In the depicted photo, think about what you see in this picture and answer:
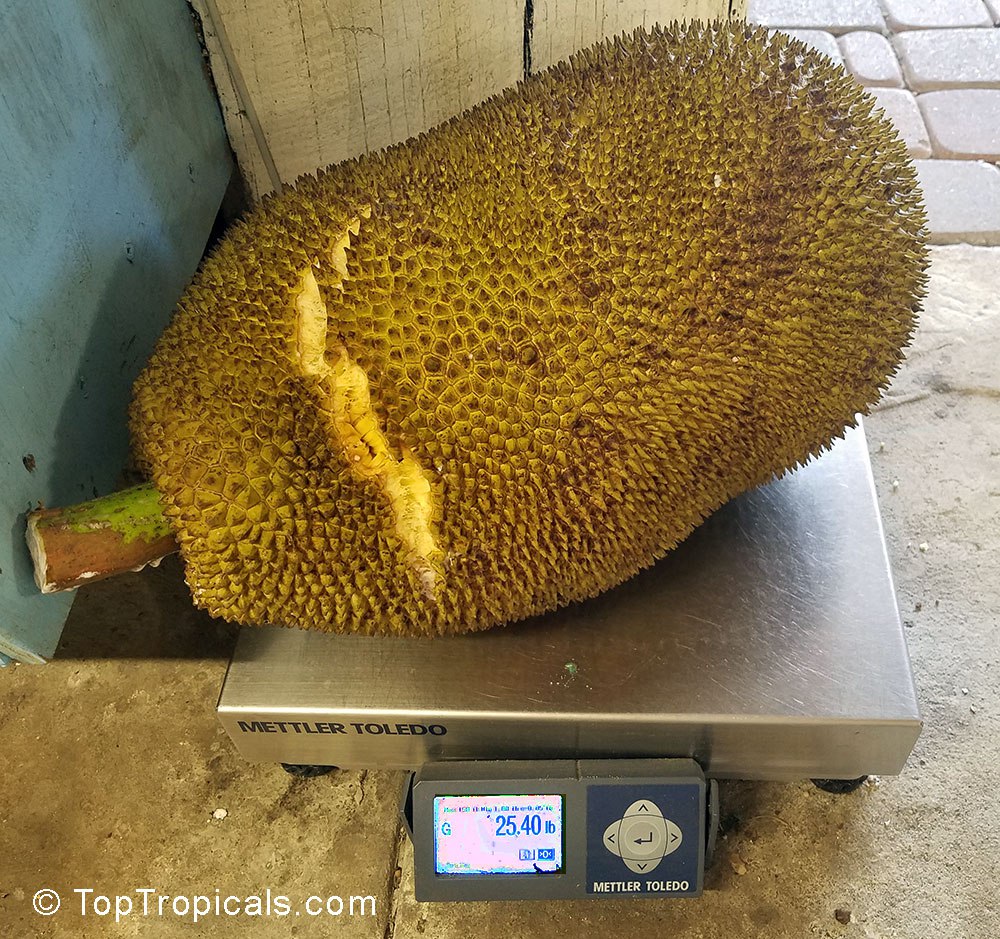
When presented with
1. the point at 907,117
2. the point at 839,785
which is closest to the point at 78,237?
the point at 839,785

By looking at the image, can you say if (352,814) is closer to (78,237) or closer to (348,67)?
(78,237)

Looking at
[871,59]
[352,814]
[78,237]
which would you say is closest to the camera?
[78,237]

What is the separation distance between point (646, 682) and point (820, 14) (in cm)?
170

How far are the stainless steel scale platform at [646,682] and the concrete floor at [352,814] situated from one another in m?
0.08

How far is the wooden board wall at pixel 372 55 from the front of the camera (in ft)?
3.28

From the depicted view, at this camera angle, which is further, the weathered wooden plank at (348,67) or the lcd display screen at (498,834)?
the weathered wooden plank at (348,67)

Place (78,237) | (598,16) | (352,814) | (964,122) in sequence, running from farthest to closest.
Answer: (964,122), (598,16), (352,814), (78,237)

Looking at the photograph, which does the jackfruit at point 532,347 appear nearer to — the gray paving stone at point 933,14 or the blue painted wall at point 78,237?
the blue painted wall at point 78,237

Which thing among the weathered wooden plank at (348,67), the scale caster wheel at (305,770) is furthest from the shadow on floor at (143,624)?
the weathered wooden plank at (348,67)

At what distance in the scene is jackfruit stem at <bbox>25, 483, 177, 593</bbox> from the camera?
67 centimetres

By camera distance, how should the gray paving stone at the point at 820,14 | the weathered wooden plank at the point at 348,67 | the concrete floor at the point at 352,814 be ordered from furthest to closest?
the gray paving stone at the point at 820,14 < the weathered wooden plank at the point at 348,67 < the concrete floor at the point at 352,814

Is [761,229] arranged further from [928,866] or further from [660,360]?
[928,866]

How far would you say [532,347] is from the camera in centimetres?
67

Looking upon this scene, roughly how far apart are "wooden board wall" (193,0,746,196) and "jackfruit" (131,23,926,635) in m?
0.35
